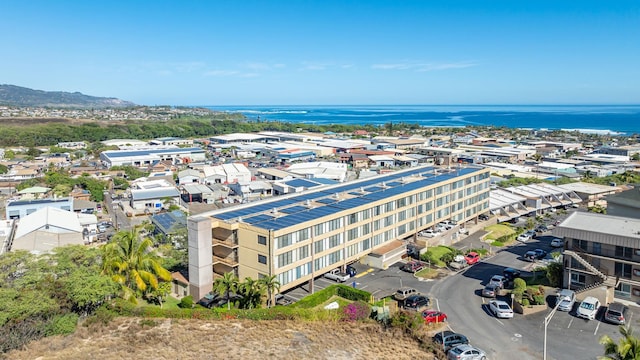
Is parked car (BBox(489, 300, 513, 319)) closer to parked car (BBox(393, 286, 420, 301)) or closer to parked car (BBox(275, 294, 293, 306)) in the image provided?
parked car (BBox(393, 286, 420, 301))

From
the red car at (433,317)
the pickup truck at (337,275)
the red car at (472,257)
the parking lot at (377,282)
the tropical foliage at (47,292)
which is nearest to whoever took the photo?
the tropical foliage at (47,292)

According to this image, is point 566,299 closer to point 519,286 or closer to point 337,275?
point 519,286

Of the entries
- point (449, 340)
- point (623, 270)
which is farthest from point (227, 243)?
point (623, 270)

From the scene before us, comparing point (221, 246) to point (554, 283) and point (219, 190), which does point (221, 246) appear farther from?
point (219, 190)

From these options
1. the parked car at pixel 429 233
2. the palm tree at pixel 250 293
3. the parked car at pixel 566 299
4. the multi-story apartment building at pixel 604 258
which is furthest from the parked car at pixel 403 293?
the parked car at pixel 429 233

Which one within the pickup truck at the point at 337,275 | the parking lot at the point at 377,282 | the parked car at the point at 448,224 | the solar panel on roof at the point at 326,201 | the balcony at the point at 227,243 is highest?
the solar panel on roof at the point at 326,201

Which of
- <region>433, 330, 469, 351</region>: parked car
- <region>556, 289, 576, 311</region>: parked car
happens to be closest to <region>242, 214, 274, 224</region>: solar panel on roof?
<region>433, 330, 469, 351</region>: parked car

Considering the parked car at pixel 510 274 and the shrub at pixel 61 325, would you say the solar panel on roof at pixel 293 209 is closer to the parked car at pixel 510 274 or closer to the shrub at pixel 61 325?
the shrub at pixel 61 325
